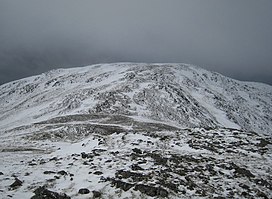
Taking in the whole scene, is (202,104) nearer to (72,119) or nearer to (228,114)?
(228,114)

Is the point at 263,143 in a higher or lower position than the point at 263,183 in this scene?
lower

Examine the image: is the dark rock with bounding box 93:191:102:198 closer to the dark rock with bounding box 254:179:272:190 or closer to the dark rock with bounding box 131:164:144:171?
the dark rock with bounding box 131:164:144:171

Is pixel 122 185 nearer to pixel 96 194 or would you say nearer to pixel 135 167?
pixel 96 194

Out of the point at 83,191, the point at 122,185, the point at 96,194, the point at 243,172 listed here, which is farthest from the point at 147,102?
the point at 96,194

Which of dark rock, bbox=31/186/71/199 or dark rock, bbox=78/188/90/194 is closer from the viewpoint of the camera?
dark rock, bbox=31/186/71/199

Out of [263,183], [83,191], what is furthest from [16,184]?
[263,183]

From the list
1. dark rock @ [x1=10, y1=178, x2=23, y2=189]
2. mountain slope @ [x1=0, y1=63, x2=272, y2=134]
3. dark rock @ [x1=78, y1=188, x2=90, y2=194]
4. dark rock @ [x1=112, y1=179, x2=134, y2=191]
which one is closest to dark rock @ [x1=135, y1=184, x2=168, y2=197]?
dark rock @ [x1=112, y1=179, x2=134, y2=191]

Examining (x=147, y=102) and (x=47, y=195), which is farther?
(x=147, y=102)

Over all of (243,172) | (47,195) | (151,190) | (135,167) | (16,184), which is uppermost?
(47,195)

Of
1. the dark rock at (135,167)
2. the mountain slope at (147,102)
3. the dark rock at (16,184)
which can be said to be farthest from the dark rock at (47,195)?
the mountain slope at (147,102)

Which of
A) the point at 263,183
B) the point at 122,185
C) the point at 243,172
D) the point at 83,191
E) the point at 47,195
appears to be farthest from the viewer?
the point at 243,172

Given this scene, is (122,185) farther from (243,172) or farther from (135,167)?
(243,172)

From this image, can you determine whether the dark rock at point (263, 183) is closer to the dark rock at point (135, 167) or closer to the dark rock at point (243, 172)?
the dark rock at point (243, 172)

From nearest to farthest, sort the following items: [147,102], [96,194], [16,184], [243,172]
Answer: [96,194] < [16,184] < [243,172] < [147,102]
